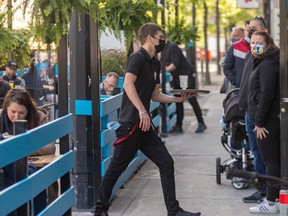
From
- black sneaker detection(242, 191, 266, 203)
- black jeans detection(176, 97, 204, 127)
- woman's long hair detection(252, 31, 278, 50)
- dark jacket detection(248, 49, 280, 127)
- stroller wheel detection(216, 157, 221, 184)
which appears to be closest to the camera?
dark jacket detection(248, 49, 280, 127)

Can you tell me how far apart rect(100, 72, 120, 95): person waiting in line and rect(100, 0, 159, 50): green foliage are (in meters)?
0.37

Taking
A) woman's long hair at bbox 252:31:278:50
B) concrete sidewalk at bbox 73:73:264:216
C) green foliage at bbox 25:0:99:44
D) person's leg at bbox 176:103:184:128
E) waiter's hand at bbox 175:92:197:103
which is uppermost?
green foliage at bbox 25:0:99:44

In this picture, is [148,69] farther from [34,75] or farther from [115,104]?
[34,75]

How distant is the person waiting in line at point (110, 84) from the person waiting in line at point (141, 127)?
4.13ft

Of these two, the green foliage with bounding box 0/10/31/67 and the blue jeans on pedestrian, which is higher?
the green foliage with bounding box 0/10/31/67

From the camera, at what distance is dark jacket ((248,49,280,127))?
22.1ft

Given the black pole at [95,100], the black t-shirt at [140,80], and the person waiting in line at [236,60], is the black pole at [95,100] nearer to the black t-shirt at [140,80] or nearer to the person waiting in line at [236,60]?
the black t-shirt at [140,80]

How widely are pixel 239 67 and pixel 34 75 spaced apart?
13.0 ft

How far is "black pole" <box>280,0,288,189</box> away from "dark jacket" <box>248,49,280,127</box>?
439mm

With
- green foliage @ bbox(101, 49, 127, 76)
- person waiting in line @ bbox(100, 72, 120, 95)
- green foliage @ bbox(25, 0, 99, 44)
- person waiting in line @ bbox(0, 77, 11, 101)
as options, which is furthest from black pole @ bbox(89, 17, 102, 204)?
person waiting in line @ bbox(0, 77, 11, 101)

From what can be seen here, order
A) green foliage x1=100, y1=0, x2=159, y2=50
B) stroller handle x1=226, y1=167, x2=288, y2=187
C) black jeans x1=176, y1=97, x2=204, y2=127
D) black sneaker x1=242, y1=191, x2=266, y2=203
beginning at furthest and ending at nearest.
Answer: black jeans x1=176, y1=97, x2=204, y2=127 → green foliage x1=100, y1=0, x2=159, y2=50 → black sneaker x1=242, y1=191, x2=266, y2=203 → stroller handle x1=226, y1=167, x2=288, y2=187

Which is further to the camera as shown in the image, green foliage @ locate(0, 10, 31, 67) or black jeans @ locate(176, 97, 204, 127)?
black jeans @ locate(176, 97, 204, 127)

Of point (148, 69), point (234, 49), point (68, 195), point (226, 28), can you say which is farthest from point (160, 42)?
point (226, 28)

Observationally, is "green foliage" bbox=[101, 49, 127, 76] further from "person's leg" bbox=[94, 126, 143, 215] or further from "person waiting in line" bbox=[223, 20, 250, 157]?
"person waiting in line" bbox=[223, 20, 250, 157]
